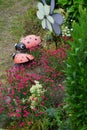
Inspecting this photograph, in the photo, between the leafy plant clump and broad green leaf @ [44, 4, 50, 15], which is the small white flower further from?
the leafy plant clump

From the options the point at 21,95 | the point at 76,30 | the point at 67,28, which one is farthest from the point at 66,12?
the point at 76,30

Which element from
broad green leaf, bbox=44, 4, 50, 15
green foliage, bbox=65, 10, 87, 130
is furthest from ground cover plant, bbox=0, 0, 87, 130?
broad green leaf, bbox=44, 4, 50, 15

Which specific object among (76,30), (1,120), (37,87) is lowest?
(1,120)

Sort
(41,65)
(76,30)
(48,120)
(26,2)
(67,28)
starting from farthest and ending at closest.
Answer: (26,2) → (67,28) → (41,65) → (48,120) → (76,30)

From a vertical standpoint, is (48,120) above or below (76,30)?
below

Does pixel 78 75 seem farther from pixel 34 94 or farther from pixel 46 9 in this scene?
pixel 46 9

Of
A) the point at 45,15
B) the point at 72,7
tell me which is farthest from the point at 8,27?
the point at 45,15

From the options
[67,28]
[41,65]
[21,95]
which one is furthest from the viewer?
[67,28]

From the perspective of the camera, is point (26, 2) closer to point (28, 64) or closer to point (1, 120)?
point (28, 64)

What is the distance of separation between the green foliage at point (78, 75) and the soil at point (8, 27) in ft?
7.34

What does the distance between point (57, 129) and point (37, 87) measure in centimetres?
63

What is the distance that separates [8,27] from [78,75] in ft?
13.8

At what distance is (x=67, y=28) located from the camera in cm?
769

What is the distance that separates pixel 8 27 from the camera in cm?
861
